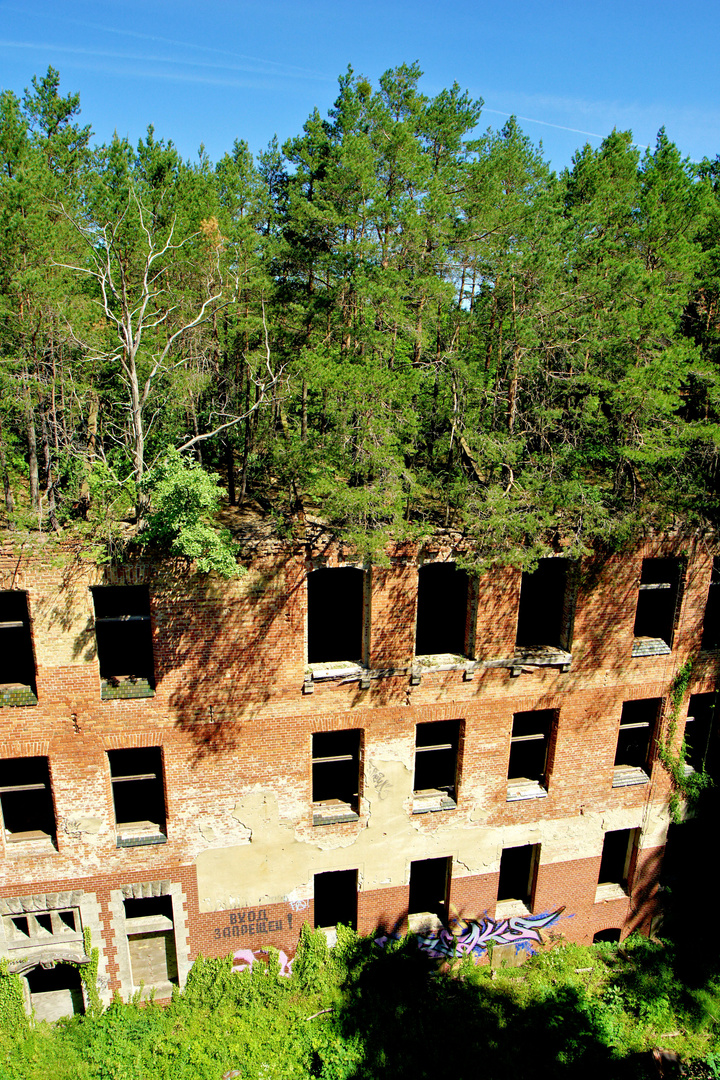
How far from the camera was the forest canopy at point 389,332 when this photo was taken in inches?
486

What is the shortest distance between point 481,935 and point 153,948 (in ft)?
24.9

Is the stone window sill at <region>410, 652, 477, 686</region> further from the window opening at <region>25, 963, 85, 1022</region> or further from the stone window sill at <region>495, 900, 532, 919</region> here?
the window opening at <region>25, 963, 85, 1022</region>

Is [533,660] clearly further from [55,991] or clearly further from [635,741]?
[55,991]

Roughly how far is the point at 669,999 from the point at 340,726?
33.8 feet

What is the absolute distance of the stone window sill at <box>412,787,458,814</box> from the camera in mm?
15055

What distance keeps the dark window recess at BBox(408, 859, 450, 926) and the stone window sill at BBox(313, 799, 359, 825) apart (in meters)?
2.81

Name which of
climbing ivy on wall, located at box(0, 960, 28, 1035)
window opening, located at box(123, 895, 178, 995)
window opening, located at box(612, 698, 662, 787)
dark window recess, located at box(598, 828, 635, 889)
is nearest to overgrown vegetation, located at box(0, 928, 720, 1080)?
climbing ivy on wall, located at box(0, 960, 28, 1035)

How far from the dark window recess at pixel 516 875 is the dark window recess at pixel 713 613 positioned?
275 inches

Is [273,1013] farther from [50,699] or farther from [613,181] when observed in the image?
[613,181]

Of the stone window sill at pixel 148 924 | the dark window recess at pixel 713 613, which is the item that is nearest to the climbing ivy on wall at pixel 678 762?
the dark window recess at pixel 713 613

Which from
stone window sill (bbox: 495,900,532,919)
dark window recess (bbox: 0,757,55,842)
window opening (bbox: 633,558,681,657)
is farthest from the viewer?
window opening (bbox: 633,558,681,657)

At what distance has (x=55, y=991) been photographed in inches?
565

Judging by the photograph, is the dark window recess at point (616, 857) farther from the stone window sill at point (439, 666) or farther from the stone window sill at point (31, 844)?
the stone window sill at point (31, 844)

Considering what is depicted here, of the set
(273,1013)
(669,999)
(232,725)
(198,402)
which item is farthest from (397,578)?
(669,999)
